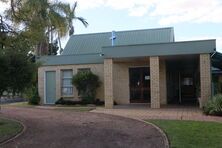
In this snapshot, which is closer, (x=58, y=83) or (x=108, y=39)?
(x=58, y=83)

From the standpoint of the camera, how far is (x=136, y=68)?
91.1ft

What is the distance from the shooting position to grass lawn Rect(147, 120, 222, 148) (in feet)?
35.2

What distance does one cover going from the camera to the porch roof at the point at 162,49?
22.2 metres

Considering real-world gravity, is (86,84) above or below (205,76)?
below

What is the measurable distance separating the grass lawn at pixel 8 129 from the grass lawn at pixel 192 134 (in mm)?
4838

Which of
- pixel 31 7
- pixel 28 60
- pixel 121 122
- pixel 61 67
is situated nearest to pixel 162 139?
pixel 121 122

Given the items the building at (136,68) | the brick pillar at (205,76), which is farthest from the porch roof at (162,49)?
the brick pillar at (205,76)

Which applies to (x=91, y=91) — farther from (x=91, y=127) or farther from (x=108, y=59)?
(x=91, y=127)

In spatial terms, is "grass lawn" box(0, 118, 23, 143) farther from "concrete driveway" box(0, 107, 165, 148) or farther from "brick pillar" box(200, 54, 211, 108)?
"brick pillar" box(200, 54, 211, 108)

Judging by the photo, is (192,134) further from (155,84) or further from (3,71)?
(155,84)

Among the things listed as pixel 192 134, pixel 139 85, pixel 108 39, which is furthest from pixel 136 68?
pixel 192 134

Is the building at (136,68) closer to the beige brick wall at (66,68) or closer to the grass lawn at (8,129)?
the beige brick wall at (66,68)

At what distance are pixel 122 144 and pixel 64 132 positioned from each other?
119 inches

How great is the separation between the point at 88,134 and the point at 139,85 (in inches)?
592
